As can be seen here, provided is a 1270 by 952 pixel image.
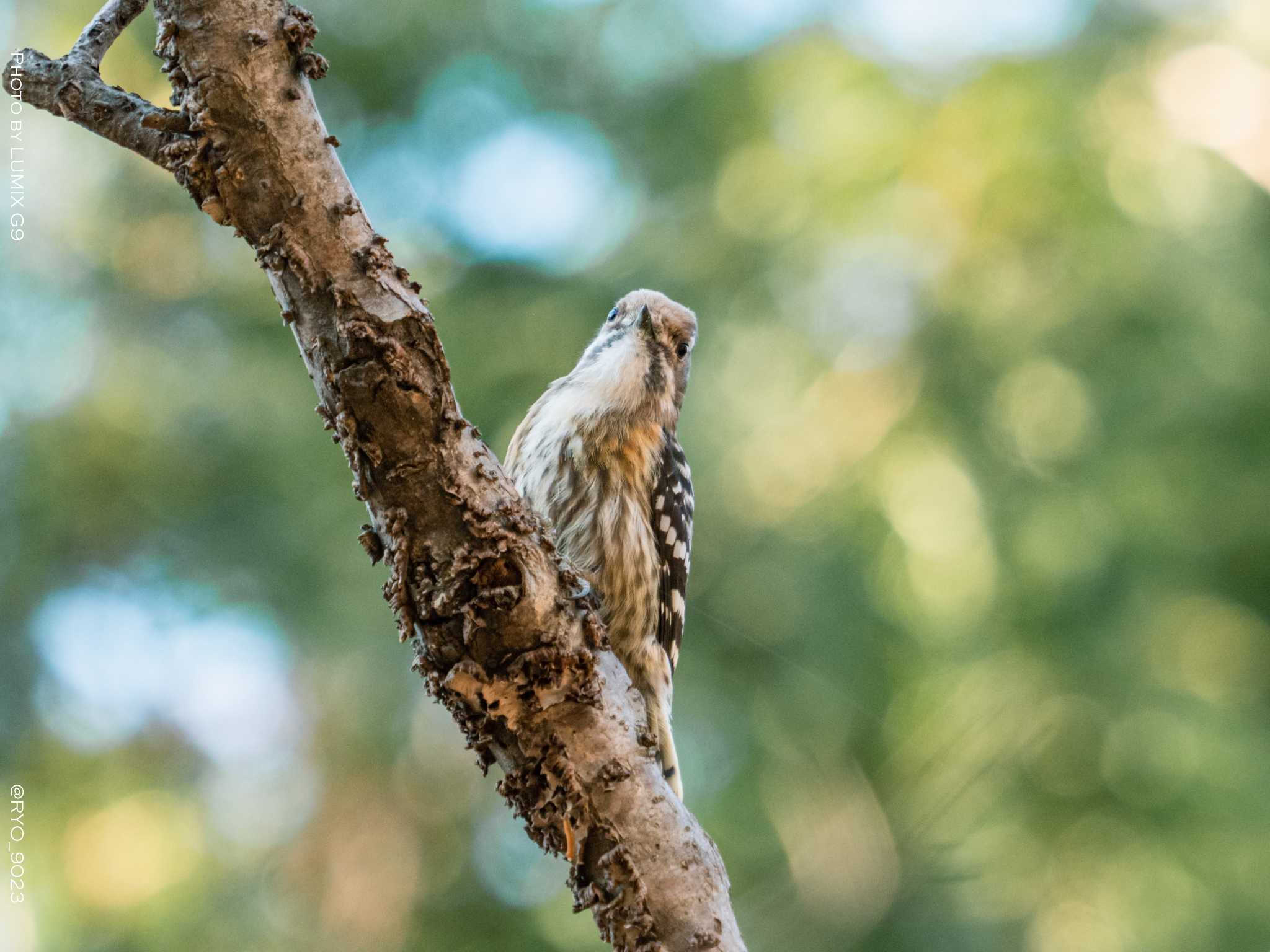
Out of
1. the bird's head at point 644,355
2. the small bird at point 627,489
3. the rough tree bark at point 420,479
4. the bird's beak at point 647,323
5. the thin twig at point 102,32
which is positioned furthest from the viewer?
the bird's beak at point 647,323

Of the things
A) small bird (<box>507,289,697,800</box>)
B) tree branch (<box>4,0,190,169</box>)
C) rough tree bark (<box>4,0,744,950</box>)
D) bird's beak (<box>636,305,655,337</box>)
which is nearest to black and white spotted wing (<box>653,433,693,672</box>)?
small bird (<box>507,289,697,800</box>)

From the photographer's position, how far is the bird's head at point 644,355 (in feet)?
9.93

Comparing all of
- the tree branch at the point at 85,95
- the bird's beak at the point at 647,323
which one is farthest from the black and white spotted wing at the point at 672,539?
the tree branch at the point at 85,95

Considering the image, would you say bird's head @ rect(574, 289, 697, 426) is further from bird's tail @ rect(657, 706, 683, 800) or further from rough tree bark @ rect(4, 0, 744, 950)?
rough tree bark @ rect(4, 0, 744, 950)

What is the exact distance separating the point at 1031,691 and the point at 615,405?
178cm

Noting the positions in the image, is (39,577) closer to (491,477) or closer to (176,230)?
(176,230)

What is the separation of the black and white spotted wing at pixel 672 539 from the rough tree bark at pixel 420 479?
1.04 meters

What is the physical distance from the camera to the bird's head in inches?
119

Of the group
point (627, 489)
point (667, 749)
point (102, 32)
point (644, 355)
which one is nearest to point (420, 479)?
point (102, 32)

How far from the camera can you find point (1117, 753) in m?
3.64

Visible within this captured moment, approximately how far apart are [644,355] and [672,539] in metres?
0.53

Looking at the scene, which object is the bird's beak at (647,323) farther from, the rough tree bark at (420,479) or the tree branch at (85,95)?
the tree branch at (85,95)

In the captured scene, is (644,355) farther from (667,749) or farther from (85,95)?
(85,95)

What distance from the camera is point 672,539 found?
9.66 feet
